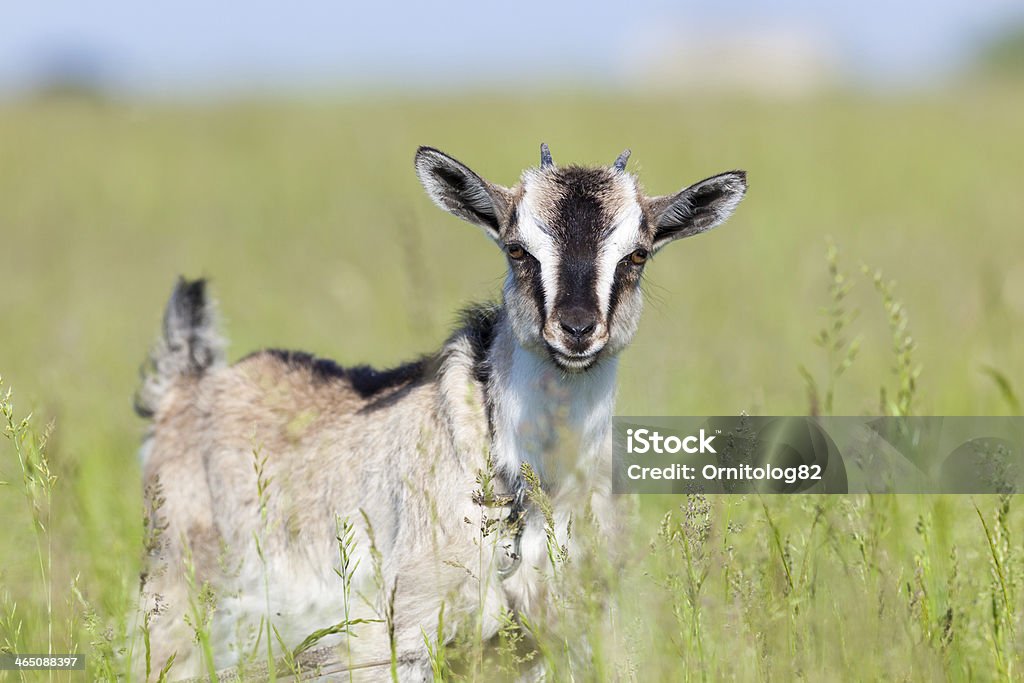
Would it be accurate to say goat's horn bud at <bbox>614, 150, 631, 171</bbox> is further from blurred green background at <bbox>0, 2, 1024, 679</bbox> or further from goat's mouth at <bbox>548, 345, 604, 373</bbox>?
goat's mouth at <bbox>548, 345, 604, 373</bbox>

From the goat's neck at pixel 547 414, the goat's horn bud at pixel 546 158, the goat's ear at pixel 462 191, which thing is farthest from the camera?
the goat's horn bud at pixel 546 158

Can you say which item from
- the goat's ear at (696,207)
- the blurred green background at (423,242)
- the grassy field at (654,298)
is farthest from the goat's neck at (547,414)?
the blurred green background at (423,242)

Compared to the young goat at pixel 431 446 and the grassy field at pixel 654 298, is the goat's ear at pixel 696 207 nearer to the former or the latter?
the young goat at pixel 431 446

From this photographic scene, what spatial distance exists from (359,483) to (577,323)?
1628 mm

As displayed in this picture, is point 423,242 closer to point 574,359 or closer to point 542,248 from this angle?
point 542,248

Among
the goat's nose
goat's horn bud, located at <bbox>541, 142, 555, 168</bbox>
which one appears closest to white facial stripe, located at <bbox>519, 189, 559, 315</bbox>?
the goat's nose

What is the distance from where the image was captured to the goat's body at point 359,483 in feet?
15.4

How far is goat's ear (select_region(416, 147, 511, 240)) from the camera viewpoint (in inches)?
202

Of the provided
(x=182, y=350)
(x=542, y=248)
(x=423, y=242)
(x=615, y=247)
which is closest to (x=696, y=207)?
(x=615, y=247)

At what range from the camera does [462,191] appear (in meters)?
5.29

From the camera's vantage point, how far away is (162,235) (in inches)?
618

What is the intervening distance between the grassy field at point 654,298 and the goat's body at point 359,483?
442mm

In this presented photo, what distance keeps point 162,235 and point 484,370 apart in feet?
37.8

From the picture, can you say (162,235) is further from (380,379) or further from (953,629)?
(953,629)
